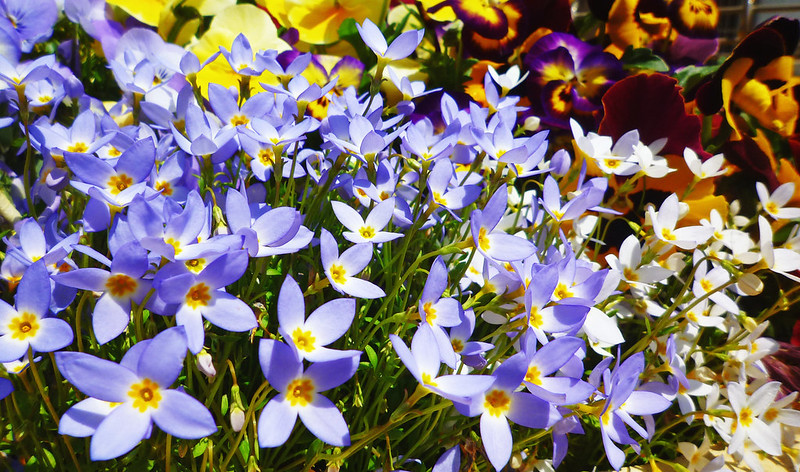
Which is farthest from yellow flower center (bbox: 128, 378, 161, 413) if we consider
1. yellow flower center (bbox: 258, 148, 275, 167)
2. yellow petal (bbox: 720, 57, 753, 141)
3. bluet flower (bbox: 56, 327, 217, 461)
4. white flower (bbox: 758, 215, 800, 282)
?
yellow petal (bbox: 720, 57, 753, 141)

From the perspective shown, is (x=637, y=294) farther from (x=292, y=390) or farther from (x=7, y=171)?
(x=7, y=171)

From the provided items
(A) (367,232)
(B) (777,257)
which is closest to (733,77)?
(B) (777,257)

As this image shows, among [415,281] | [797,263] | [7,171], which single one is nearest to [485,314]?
[415,281]

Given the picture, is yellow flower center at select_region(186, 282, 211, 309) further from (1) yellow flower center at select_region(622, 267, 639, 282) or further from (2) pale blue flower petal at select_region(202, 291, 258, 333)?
(1) yellow flower center at select_region(622, 267, 639, 282)

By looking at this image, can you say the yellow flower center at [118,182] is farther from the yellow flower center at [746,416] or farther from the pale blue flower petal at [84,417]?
the yellow flower center at [746,416]

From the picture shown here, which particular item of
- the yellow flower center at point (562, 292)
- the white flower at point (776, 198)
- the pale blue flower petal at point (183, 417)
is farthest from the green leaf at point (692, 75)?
the pale blue flower petal at point (183, 417)
